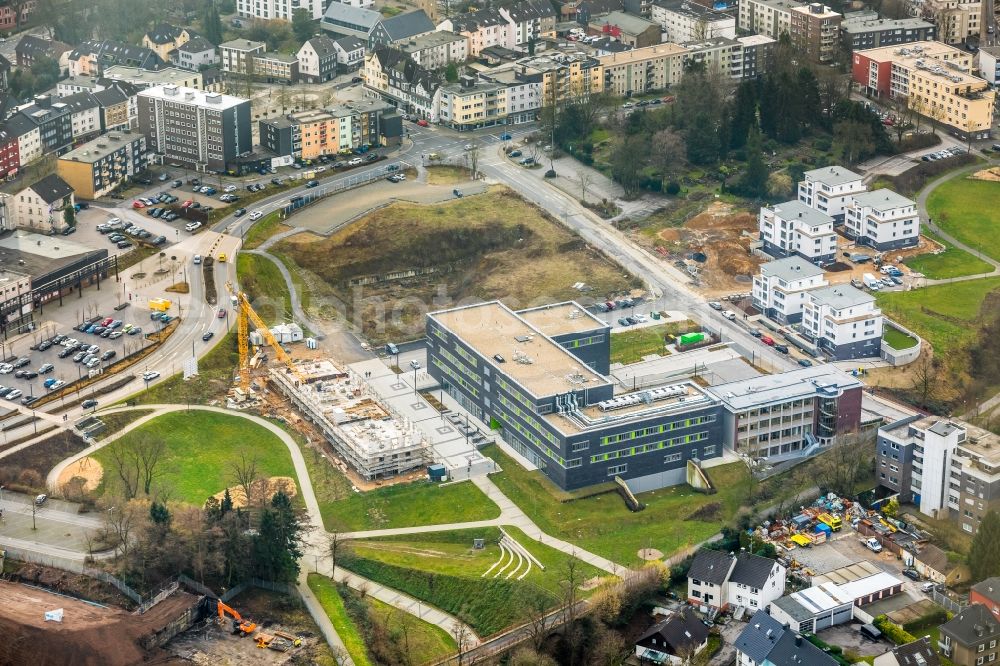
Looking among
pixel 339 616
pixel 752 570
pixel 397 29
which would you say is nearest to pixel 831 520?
pixel 752 570

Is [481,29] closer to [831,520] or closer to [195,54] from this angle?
[195,54]

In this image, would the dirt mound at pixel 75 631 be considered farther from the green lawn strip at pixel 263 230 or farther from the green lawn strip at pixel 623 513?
the green lawn strip at pixel 263 230

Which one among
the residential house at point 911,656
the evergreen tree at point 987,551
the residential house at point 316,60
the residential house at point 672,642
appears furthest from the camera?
the residential house at point 316,60

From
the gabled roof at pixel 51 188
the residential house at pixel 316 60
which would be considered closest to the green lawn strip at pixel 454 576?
the gabled roof at pixel 51 188

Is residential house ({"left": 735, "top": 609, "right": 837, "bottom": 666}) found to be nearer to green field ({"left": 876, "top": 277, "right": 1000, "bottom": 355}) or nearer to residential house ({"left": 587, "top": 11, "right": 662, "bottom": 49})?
green field ({"left": 876, "top": 277, "right": 1000, "bottom": 355})

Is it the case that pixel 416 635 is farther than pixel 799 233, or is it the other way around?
pixel 799 233

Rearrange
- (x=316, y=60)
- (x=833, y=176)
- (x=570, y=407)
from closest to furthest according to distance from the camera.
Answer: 1. (x=570, y=407)
2. (x=833, y=176)
3. (x=316, y=60)

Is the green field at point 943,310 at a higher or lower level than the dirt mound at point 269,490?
higher
